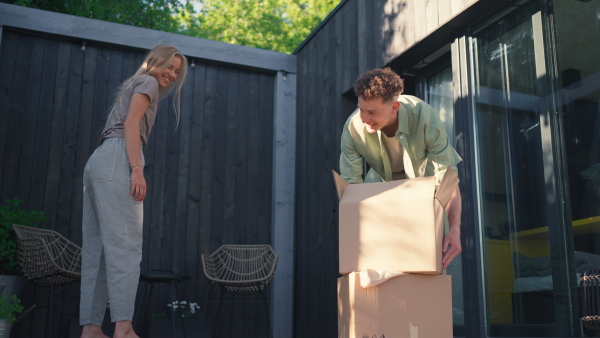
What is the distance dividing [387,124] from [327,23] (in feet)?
10.1

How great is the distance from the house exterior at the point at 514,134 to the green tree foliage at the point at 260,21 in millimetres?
9282

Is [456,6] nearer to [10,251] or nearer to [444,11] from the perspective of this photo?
[444,11]

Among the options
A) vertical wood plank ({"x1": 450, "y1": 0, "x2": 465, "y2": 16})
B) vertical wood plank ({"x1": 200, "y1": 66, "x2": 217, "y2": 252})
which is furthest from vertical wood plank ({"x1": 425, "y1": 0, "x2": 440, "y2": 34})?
vertical wood plank ({"x1": 200, "y1": 66, "x2": 217, "y2": 252})

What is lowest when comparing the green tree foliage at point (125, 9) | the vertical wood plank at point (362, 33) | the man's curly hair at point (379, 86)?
the man's curly hair at point (379, 86)

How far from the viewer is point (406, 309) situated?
5.91ft

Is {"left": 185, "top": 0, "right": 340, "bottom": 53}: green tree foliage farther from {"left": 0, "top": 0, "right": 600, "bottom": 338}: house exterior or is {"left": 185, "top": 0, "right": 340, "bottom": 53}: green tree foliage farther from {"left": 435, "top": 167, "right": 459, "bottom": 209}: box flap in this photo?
{"left": 435, "top": 167, "right": 459, "bottom": 209}: box flap

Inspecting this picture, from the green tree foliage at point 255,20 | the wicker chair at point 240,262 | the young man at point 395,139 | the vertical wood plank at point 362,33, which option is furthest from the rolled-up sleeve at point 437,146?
the green tree foliage at point 255,20

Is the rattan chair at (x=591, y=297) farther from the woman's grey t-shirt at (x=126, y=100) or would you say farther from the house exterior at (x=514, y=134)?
the woman's grey t-shirt at (x=126, y=100)

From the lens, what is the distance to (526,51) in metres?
3.04

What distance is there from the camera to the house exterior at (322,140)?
278 cm

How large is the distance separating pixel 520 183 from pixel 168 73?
1737 millimetres

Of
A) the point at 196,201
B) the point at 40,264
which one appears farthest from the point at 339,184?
the point at 196,201

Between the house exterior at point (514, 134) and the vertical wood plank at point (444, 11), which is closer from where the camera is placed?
the house exterior at point (514, 134)

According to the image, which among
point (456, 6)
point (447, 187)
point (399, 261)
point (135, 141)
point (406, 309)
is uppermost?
point (456, 6)
